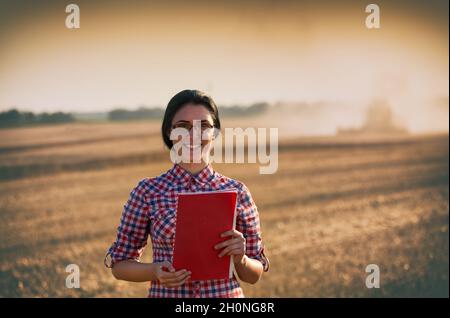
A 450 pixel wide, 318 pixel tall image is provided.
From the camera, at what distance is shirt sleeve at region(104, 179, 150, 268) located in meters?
1.78

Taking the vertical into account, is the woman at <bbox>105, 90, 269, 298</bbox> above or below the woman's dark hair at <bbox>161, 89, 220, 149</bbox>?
below

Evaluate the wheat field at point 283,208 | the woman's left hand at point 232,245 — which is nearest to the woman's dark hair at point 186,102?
the woman's left hand at point 232,245

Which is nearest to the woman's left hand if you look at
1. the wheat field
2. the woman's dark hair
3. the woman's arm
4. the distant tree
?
the woman's arm

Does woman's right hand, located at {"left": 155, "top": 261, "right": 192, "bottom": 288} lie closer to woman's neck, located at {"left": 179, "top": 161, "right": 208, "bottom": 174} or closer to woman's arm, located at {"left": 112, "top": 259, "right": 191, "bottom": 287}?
woman's arm, located at {"left": 112, "top": 259, "right": 191, "bottom": 287}

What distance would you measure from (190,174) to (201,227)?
0.21m

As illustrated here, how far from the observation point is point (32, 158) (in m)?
6.08

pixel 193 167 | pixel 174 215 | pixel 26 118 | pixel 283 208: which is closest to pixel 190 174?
pixel 193 167

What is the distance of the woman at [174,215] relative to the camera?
1771mm

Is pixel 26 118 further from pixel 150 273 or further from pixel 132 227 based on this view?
pixel 150 273

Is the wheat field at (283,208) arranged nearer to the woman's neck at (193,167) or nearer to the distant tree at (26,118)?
the distant tree at (26,118)

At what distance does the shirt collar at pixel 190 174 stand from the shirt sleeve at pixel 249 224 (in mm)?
114

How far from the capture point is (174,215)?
5.76 feet
